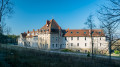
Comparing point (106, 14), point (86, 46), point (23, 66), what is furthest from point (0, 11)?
point (86, 46)

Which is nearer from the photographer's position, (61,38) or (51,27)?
(51,27)

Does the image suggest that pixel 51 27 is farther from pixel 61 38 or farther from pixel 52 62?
pixel 52 62

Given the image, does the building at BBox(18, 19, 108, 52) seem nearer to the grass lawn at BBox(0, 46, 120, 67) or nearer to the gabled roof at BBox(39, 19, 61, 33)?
the gabled roof at BBox(39, 19, 61, 33)

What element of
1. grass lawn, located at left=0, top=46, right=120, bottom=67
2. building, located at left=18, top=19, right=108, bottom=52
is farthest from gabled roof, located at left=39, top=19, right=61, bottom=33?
grass lawn, located at left=0, top=46, right=120, bottom=67

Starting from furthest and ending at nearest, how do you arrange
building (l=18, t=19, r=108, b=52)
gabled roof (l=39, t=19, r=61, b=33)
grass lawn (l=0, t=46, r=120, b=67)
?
1. gabled roof (l=39, t=19, r=61, b=33)
2. building (l=18, t=19, r=108, b=52)
3. grass lawn (l=0, t=46, r=120, b=67)

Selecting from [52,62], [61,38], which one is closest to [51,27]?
A: [61,38]

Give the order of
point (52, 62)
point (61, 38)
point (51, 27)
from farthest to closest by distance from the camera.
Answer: point (61, 38) < point (51, 27) < point (52, 62)

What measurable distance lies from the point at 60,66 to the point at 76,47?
30.5 metres

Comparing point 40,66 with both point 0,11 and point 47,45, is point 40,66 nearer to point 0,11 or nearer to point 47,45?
point 0,11

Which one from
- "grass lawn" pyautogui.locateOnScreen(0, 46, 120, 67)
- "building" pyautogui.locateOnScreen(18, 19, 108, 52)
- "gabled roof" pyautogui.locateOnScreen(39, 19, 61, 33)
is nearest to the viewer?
"grass lawn" pyautogui.locateOnScreen(0, 46, 120, 67)

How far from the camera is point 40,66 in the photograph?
31.6 ft

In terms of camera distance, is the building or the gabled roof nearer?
the building

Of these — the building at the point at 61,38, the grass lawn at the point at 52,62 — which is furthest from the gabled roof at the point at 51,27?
the grass lawn at the point at 52,62

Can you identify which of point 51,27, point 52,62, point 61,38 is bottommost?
point 52,62
